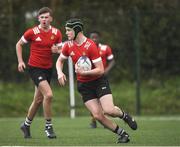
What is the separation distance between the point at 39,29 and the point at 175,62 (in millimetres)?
9533

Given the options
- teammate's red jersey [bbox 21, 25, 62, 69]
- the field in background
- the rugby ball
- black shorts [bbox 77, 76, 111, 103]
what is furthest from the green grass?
the field in background

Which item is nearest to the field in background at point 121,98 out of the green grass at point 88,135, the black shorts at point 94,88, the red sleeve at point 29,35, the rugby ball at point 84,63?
the green grass at point 88,135

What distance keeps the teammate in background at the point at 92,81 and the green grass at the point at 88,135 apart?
41 cm

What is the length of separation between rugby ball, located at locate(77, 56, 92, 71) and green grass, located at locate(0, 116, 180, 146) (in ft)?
3.94

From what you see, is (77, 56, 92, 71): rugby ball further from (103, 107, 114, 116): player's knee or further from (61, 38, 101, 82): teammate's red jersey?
(103, 107, 114, 116): player's knee

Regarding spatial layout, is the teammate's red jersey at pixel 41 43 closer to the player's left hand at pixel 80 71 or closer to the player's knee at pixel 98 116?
the player's left hand at pixel 80 71

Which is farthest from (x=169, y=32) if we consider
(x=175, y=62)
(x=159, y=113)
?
(x=159, y=113)

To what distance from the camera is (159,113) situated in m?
22.6

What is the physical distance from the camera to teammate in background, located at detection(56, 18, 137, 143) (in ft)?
39.5

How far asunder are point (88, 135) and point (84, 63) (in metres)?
2.43

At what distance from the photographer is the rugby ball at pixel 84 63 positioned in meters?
12.0

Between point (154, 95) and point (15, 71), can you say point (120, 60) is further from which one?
point (15, 71)

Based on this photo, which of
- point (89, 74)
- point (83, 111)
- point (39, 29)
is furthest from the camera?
point (83, 111)

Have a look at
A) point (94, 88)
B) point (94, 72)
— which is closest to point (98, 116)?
point (94, 88)
